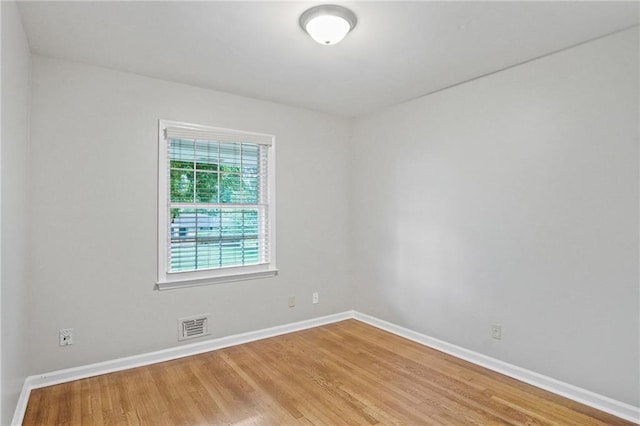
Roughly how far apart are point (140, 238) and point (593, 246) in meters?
3.49

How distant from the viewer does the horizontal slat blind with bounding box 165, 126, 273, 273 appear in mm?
3430

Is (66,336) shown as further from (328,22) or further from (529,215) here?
(529,215)

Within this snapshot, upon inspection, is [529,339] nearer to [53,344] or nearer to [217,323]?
[217,323]

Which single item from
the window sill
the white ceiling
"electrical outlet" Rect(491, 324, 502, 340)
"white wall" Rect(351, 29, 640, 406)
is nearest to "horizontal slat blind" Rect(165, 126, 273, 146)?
the white ceiling

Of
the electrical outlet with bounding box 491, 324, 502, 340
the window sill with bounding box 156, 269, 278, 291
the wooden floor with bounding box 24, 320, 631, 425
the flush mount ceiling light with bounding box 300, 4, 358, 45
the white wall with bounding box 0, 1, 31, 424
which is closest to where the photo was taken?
the white wall with bounding box 0, 1, 31, 424

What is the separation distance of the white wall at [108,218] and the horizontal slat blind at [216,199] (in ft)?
0.55

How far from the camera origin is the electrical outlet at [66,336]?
2.87 metres

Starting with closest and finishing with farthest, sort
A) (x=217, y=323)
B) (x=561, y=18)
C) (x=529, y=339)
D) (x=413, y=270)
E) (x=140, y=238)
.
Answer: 1. (x=561, y=18)
2. (x=529, y=339)
3. (x=140, y=238)
4. (x=217, y=323)
5. (x=413, y=270)

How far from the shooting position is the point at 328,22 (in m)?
2.20

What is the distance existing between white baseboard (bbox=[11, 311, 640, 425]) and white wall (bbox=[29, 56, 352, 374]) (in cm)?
7

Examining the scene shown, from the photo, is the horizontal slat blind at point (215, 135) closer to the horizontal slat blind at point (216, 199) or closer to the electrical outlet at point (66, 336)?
the horizontal slat blind at point (216, 199)

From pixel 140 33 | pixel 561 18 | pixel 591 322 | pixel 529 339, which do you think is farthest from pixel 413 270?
pixel 140 33

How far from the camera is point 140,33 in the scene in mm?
2471

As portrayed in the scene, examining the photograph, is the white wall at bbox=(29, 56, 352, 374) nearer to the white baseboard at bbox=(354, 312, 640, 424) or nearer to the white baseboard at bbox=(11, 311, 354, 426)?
the white baseboard at bbox=(11, 311, 354, 426)
